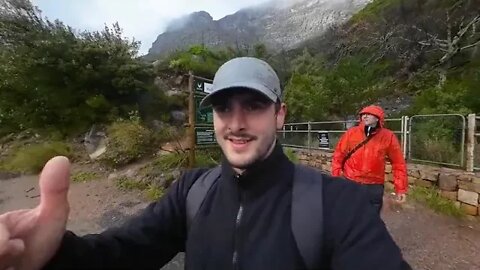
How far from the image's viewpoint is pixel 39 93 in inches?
420

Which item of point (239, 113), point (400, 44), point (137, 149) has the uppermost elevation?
point (400, 44)

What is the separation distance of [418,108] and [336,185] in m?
9.54

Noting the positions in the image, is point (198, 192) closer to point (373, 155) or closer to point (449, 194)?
point (373, 155)

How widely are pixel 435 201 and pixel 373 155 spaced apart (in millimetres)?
2460

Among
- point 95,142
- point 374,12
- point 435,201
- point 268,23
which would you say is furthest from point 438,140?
point 268,23

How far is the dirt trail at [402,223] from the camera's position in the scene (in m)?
3.87

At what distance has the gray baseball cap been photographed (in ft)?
3.54

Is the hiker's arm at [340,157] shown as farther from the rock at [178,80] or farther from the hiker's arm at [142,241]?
the rock at [178,80]

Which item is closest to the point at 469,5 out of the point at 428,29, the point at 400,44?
the point at 428,29

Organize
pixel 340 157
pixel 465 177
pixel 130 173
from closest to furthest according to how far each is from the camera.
→ pixel 340 157, pixel 465 177, pixel 130 173

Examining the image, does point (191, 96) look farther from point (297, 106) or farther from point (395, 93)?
Result: point (395, 93)

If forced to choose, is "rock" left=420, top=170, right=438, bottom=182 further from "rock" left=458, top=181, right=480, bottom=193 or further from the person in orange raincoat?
the person in orange raincoat

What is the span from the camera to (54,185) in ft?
2.57

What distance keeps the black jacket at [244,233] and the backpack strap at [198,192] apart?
24 millimetres
